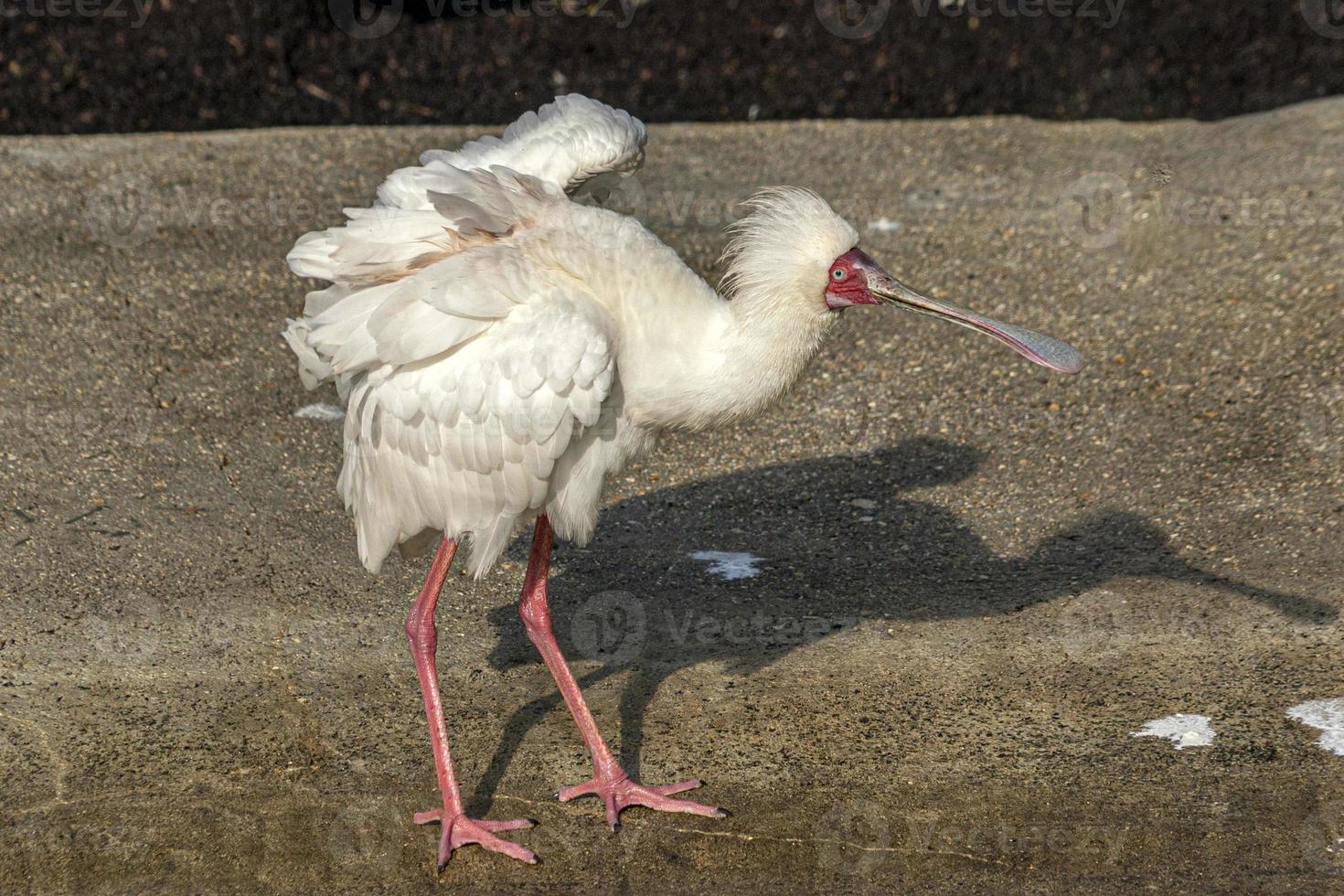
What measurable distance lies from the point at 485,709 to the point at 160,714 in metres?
1.10

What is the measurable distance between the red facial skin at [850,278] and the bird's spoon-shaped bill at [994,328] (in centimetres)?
3

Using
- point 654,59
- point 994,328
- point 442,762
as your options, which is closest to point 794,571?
point 994,328

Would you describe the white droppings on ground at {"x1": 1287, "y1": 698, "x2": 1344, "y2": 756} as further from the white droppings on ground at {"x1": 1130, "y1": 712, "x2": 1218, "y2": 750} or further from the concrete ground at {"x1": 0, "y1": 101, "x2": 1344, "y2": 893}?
the white droppings on ground at {"x1": 1130, "y1": 712, "x2": 1218, "y2": 750}

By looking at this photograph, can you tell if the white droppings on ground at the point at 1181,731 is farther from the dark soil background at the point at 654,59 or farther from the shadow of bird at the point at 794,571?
the dark soil background at the point at 654,59

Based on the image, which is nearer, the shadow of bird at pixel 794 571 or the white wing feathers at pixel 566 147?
the white wing feathers at pixel 566 147

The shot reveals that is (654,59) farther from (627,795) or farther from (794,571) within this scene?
(627,795)

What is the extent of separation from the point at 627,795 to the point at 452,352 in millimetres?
1502

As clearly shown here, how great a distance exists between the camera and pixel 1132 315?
7.45 m

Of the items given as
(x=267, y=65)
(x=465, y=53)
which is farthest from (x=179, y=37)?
(x=465, y=53)

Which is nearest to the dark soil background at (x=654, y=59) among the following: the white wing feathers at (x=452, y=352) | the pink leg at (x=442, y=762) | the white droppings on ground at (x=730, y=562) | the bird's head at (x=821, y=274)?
the white droppings on ground at (x=730, y=562)

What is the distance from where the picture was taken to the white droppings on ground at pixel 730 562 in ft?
19.2

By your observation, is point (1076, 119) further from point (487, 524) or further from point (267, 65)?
point (487, 524)

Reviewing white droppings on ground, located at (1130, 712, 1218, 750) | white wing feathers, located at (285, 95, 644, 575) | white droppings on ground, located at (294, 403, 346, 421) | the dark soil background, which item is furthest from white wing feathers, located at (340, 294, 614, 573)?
the dark soil background

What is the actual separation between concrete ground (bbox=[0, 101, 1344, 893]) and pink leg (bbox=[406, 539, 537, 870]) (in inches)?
2.5
